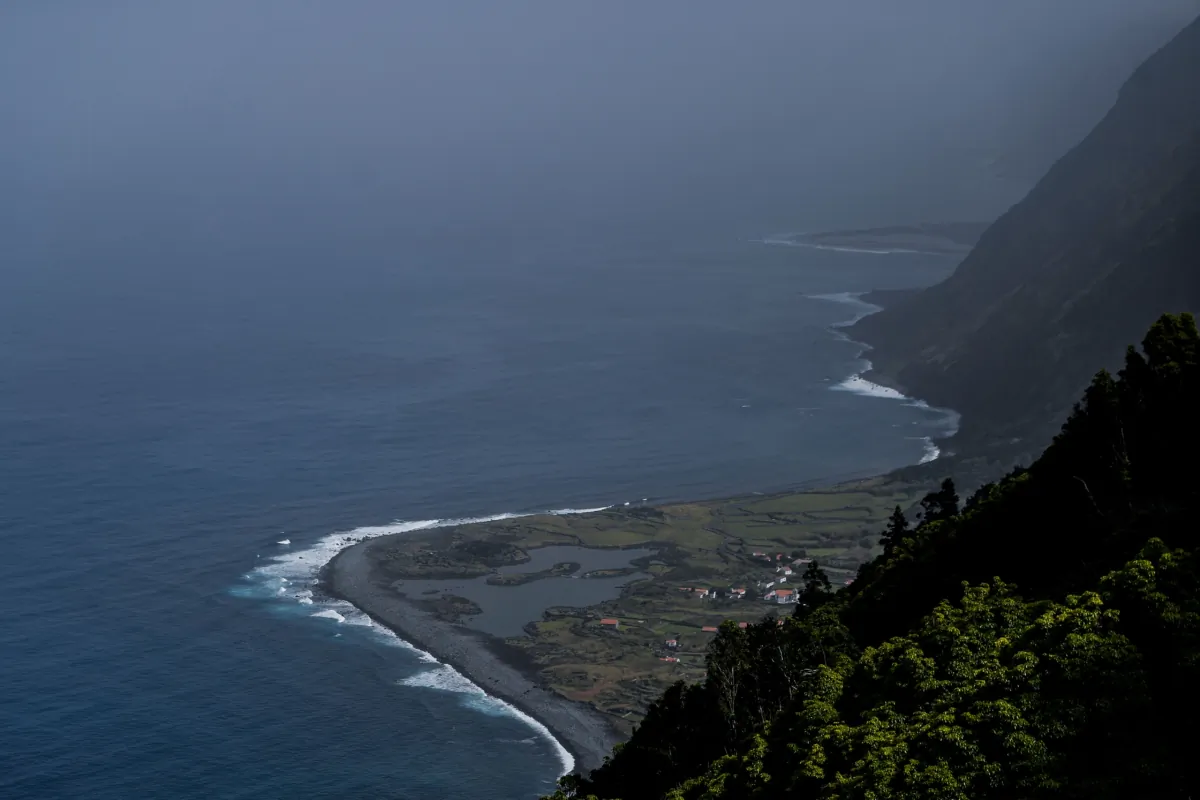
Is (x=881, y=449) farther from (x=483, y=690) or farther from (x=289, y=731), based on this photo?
(x=289, y=731)

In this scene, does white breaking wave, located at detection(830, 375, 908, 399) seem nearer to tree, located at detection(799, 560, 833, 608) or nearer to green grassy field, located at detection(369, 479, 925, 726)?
green grassy field, located at detection(369, 479, 925, 726)

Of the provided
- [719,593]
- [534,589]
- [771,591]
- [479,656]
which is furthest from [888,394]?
[479,656]

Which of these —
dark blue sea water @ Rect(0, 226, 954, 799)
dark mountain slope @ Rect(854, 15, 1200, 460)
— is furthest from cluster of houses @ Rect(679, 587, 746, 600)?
dark mountain slope @ Rect(854, 15, 1200, 460)

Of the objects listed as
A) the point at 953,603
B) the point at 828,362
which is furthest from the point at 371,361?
the point at 953,603

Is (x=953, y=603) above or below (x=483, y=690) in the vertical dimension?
above

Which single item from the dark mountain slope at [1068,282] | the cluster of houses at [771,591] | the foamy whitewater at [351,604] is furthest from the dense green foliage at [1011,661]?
the dark mountain slope at [1068,282]

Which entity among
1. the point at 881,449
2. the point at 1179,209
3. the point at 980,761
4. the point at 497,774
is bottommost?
the point at 497,774
